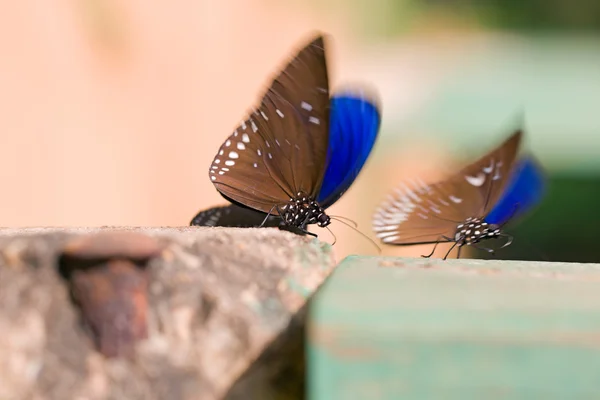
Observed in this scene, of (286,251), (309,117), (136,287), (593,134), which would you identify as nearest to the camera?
(136,287)

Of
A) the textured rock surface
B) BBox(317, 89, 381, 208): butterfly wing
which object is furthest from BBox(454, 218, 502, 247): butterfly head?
the textured rock surface

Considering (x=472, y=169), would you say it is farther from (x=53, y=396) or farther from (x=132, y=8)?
(x=132, y=8)

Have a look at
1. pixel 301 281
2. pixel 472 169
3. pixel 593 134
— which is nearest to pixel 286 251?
pixel 301 281

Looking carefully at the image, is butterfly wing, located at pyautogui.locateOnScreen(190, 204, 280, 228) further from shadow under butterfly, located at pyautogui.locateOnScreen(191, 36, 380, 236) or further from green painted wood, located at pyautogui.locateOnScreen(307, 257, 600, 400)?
green painted wood, located at pyautogui.locateOnScreen(307, 257, 600, 400)

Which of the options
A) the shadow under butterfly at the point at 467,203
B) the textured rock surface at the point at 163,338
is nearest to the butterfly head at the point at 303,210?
the shadow under butterfly at the point at 467,203

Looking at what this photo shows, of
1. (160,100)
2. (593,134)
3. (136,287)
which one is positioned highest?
(136,287)

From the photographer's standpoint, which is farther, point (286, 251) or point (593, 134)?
point (593, 134)

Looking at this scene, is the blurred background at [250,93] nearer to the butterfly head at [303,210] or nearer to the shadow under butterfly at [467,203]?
the shadow under butterfly at [467,203]
